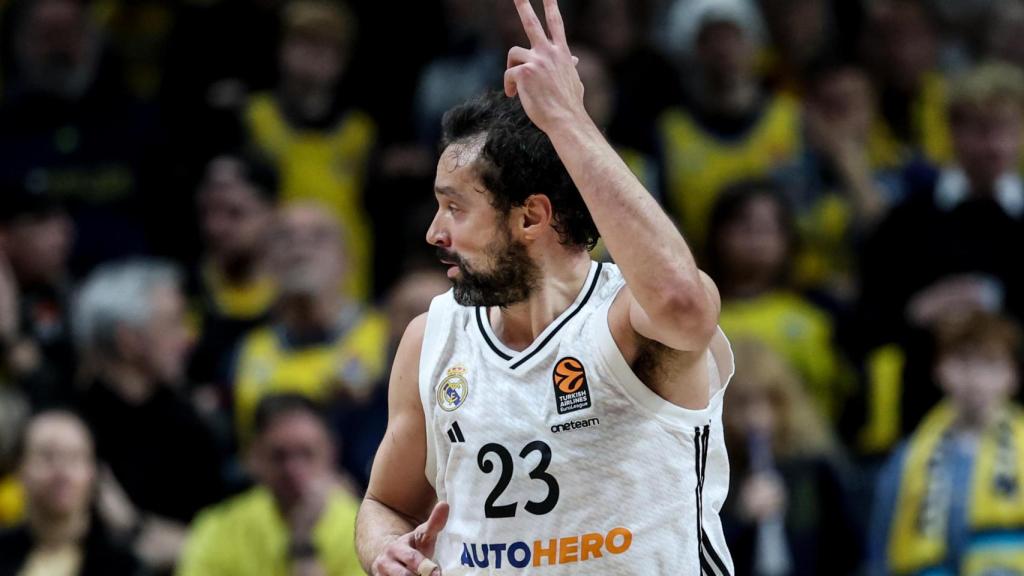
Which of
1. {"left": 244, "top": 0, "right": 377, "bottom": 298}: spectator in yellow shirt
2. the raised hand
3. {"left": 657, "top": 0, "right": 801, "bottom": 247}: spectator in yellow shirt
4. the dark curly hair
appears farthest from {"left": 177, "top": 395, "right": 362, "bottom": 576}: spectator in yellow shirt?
the dark curly hair

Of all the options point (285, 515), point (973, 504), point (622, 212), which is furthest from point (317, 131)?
point (622, 212)

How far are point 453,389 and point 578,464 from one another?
0.42 metres

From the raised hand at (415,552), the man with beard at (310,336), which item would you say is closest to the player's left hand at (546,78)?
the raised hand at (415,552)

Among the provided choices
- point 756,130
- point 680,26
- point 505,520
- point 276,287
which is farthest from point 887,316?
point 505,520

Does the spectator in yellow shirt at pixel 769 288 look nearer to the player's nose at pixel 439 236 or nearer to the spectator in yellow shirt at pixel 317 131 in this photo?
the spectator in yellow shirt at pixel 317 131

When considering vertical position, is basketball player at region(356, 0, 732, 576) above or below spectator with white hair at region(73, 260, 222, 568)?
above

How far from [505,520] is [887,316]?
218 inches

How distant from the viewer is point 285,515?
8539 mm

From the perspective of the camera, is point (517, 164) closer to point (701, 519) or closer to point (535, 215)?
point (535, 215)

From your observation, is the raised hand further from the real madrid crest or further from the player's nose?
the player's nose

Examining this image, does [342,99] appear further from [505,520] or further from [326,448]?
[505,520]

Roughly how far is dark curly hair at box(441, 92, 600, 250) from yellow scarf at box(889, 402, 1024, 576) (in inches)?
169

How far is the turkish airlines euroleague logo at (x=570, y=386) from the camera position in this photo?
444 cm

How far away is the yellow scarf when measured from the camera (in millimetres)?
8203
